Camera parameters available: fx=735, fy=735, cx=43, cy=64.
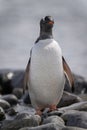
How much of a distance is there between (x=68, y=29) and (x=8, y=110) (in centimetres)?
1373

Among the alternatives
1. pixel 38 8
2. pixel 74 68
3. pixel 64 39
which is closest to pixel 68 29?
pixel 64 39

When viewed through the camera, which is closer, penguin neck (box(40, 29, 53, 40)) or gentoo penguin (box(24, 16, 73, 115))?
gentoo penguin (box(24, 16, 73, 115))

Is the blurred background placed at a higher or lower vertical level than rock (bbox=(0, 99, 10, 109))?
lower

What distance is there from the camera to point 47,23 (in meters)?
9.66

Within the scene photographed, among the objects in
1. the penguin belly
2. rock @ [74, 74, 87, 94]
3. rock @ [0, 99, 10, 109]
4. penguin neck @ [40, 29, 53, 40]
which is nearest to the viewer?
the penguin belly

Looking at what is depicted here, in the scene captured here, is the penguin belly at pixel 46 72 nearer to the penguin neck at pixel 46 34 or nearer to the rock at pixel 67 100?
the penguin neck at pixel 46 34

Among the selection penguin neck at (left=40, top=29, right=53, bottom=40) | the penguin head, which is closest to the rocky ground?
penguin neck at (left=40, top=29, right=53, bottom=40)

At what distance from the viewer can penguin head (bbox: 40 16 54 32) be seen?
966cm

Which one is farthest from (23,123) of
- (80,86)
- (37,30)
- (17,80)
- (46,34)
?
(37,30)

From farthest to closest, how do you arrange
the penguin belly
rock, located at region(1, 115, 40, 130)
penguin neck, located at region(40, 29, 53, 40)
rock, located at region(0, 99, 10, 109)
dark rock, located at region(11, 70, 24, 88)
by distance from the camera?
dark rock, located at region(11, 70, 24, 88), rock, located at region(0, 99, 10, 109), penguin neck, located at region(40, 29, 53, 40), the penguin belly, rock, located at region(1, 115, 40, 130)

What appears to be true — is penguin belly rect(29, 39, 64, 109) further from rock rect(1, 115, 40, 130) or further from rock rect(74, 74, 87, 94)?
rock rect(74, 74, 87, 94)

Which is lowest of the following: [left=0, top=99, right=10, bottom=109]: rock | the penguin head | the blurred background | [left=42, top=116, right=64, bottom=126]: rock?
the blurred background

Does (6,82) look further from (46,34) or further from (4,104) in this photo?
(46,34)

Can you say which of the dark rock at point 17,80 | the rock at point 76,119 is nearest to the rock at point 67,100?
the rock at point 76,119
